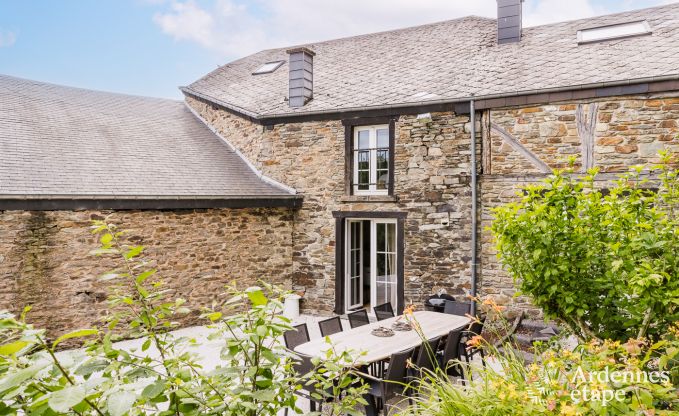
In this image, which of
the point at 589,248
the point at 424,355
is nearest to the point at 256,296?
the point at 589,248

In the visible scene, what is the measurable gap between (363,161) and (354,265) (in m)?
2.08

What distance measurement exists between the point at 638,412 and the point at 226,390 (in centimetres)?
168

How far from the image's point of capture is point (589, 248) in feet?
10.4

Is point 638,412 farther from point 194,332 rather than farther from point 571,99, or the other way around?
point 194,332

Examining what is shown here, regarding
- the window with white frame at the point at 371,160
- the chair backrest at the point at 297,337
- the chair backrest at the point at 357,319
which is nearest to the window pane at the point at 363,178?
the window with white frame at the point at 371,160

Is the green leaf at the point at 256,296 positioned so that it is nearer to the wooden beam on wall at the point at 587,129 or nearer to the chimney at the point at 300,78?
the wooden beam on wall at the point at 587,129

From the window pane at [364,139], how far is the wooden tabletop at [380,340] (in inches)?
157

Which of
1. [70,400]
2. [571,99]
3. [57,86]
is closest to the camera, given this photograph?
[70,400]

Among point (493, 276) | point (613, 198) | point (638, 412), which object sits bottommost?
point (493, 276)

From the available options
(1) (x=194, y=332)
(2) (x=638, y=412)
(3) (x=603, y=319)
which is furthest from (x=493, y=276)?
(2) (x=638, y=412)

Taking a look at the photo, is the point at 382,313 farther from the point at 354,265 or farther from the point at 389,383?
the point at 354,265

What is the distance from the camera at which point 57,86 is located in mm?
10352

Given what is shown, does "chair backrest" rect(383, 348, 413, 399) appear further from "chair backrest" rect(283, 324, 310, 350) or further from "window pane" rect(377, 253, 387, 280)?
"window pane" rect(377, 253, 387, 280)

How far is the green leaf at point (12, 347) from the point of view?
101 cm
